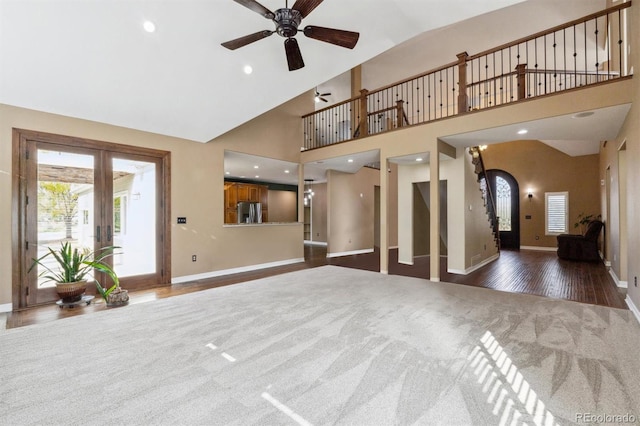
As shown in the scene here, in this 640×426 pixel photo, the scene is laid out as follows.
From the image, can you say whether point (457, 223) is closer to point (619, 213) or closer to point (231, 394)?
point (619, 213)

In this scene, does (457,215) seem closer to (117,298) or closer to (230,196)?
(117,298)

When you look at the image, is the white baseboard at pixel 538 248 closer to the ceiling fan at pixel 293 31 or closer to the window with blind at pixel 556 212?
the window with blind at pixel 556 212

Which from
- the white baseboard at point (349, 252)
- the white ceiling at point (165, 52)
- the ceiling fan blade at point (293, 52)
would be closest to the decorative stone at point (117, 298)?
the white ceiling at point (165, 52)

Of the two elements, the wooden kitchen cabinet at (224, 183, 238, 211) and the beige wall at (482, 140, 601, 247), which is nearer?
the beige wall at (482, 140, 601, 247)

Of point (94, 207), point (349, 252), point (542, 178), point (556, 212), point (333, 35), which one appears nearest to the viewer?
point (333, 35)

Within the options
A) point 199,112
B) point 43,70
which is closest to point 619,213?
point 199,112

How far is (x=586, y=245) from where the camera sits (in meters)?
6.71

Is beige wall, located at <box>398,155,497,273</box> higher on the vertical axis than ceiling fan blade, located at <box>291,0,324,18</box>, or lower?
lower

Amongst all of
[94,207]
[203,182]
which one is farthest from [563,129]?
[94,207]

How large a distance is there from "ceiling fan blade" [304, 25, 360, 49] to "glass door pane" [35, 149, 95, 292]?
3.73 metres

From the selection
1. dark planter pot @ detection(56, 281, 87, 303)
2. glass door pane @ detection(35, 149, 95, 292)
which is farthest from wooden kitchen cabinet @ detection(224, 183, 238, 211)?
dark planter pot @ detection(56, 281, 87, 303)

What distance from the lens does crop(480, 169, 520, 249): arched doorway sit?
982 centimetres

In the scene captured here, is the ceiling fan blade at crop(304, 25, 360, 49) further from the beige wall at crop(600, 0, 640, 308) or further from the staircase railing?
the staircase railing

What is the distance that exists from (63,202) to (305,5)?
4.16 metres
